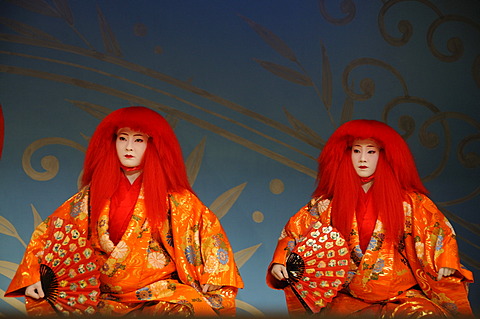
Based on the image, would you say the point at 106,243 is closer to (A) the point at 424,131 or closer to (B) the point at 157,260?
(B) the point at 157,260

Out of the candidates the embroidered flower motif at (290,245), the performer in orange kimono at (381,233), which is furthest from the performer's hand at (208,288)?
the embroidered flower motif at (290,245)

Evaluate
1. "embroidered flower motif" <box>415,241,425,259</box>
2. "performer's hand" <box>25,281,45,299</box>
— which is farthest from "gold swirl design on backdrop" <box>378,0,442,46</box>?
"performer's hand" <box>25,281,45,299</box>

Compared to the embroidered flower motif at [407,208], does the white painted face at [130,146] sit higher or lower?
higher

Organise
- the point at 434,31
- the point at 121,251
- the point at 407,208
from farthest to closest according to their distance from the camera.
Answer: the point at 434,31, the point at 407,208, the point at 121,251

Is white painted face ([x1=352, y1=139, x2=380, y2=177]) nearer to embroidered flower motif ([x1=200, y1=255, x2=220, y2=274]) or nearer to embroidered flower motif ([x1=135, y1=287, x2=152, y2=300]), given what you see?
embroidered flower motif ([x1=200, y1=255, x2=220, y2=274])

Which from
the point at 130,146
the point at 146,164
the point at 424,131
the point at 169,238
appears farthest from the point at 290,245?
the point at 424,131

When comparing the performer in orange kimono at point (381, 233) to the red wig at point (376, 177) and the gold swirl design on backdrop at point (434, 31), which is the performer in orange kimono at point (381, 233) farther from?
the gold swirl design on backdrop at point (434, 31)

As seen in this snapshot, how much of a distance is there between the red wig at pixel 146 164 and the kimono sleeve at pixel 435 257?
116 centimetres

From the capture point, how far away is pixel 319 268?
3.51 meters

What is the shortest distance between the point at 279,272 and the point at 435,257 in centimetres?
74

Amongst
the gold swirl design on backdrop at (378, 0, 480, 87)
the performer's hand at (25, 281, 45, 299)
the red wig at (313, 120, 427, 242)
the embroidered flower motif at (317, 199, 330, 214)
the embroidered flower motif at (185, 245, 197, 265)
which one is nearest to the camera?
the performer's hand at (25, 281, 45, 299)


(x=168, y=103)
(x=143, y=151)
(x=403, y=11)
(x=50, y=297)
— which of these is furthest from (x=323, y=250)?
(x=403, y=11)

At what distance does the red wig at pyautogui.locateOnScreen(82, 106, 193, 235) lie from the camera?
354cm

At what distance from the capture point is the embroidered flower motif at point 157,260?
11.4 ft
